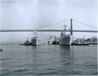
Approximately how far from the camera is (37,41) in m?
86.6

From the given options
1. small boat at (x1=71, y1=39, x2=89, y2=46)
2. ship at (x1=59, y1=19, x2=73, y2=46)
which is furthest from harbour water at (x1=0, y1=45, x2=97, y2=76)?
small boat at (x1=71, y1=39, x2=89, y2=46)

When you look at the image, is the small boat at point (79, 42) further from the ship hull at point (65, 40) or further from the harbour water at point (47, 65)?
the harbour water at point (47, 65)

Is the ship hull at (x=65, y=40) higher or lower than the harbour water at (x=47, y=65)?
higher

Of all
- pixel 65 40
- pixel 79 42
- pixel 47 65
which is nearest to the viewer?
pixel 47 65

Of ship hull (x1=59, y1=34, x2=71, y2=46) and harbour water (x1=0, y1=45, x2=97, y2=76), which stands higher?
ship hull (x1=59, y1=34, x2=71, y2=46)

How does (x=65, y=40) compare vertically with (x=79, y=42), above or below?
above

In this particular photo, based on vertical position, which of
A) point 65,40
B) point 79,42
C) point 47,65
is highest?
point 65,40

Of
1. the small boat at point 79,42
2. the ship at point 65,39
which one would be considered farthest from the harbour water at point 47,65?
the small boat at point 79,42

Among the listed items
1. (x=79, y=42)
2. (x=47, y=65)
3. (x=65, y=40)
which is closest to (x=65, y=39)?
(x=65, y=40)

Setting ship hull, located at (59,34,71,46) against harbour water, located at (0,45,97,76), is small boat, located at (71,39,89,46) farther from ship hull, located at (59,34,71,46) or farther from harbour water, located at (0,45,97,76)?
harbour water, located at (0,45,97,76)

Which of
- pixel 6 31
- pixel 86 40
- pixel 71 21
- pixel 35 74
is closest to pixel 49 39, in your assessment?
pixel 86 40

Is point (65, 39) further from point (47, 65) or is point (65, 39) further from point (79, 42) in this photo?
point (47, 65)

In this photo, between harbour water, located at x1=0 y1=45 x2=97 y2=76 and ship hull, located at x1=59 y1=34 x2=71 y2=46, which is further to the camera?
ship hull, located at x1=59 y1=34 x2=71 y2=46

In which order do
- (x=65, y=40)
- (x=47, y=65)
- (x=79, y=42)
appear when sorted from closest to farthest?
1. (x=47, y=65)
2. (x=65, y=40)
3. (x=79, y=42)
